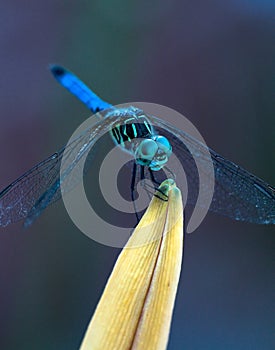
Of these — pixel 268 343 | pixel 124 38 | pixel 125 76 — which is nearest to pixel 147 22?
pixel 124 38

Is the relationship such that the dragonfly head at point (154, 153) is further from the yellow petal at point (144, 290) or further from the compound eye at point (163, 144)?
the yellow petal at point (144, 290)

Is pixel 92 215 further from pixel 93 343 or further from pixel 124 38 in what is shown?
pixel 93 343

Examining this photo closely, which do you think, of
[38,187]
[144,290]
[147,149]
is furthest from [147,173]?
[144,290]

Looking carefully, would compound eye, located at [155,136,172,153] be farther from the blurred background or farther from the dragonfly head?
the blurred background

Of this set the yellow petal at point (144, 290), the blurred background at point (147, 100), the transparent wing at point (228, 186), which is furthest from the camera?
the blurred background at point (147, 100)

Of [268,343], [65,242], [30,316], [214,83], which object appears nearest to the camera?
[268,343]

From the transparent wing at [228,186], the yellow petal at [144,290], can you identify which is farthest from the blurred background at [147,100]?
the yellow petal at [144,290]

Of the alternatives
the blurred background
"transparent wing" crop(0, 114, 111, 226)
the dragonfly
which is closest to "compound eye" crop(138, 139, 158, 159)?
the dragonfly
